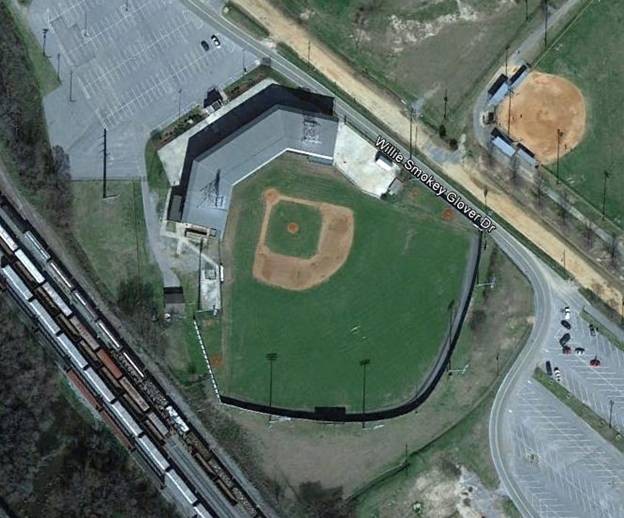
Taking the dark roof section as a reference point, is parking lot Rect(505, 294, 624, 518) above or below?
below

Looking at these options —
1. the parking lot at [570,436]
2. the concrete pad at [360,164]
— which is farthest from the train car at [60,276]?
the parking lot at [570,436]

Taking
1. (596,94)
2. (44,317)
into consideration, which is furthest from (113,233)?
(596,94)

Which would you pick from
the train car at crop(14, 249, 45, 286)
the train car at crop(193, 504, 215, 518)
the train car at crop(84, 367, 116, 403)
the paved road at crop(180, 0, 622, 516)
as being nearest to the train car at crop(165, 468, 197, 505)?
the train car at crop(193, 504, 215, 518)

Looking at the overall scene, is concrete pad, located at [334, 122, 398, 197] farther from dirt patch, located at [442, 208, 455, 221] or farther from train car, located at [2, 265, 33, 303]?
train car, located at [2, 265, 33, 303]

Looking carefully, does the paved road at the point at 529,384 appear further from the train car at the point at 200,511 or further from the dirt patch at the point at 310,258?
the train car at the point at 200,511

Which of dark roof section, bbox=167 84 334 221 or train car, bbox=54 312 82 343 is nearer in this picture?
train car, bbox=54 312 82 343

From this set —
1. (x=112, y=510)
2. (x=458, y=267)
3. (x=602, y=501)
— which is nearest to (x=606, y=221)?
(x=458, y=267)
